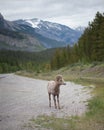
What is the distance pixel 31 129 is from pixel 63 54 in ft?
393

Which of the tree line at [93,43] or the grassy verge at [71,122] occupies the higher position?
the tree line at [93,43]

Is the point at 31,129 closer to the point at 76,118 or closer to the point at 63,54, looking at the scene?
the point at 76,118

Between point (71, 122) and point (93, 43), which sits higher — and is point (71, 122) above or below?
below

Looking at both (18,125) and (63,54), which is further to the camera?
(63,54)

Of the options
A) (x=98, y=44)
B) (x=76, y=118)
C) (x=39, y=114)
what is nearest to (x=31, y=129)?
(x=76, y=118)

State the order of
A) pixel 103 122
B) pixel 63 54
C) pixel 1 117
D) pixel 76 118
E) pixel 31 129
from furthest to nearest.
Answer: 1. pixel 63 54
2. pixel 1 117
3. pixel 76 118
4. pixel 103 122
5. pixel 31 129

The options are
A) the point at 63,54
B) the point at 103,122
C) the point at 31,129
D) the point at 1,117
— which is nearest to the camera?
the point at 31,129

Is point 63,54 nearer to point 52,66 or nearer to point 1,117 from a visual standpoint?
point 52,66

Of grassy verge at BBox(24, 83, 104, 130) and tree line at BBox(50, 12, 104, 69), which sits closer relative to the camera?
grassy verge at BBox(24, 83, 104, 130)

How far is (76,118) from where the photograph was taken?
2095 centimetres

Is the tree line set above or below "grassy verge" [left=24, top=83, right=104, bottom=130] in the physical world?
above

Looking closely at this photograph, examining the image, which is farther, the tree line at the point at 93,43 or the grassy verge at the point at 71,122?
the tree line at the point at 93,43

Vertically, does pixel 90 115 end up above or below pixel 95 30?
below

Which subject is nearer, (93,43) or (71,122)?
(71,122)
